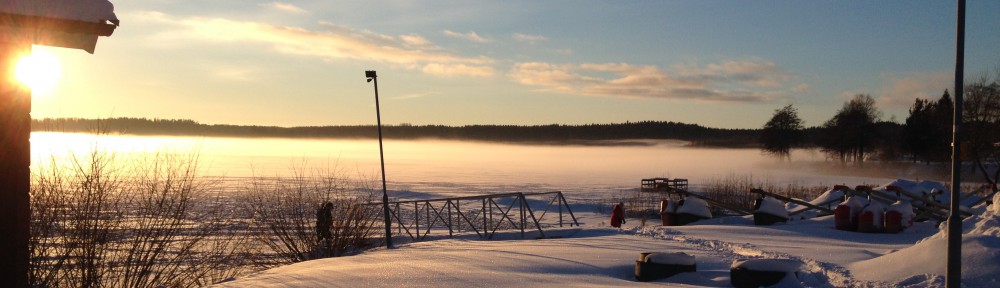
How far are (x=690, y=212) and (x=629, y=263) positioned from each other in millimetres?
11423

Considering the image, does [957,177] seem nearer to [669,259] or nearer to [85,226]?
[669,259]

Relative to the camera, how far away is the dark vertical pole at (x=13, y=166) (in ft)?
23.8

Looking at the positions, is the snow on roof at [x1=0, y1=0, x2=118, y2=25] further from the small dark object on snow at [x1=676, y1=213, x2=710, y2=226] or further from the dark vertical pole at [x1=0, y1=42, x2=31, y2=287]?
the small dark object on snow at [x1=676, y1=213, x2=710, y2=226]

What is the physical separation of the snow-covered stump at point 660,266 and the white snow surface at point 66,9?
7398 mm

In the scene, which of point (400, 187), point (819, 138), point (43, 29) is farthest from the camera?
point (819, 138)

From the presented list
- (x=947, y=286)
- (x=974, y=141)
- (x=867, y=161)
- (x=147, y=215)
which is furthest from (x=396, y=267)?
(x=867, y=161)

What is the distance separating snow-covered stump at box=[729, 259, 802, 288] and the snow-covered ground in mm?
82

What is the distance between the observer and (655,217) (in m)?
38.8

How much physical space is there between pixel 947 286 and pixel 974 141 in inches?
1848

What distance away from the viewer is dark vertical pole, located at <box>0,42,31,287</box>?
726 cm

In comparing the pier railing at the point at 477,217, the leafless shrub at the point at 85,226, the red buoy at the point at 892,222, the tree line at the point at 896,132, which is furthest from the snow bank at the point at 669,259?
the tree line at the point at 896,132

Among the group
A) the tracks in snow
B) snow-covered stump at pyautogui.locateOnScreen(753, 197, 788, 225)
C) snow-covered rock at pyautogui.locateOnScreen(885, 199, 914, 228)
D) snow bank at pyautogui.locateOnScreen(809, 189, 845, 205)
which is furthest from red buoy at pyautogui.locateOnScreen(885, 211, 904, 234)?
snow bank at pyautogui.locateOnScreen(809, 189, 845, 205)

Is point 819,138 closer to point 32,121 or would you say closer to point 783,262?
point 783,262

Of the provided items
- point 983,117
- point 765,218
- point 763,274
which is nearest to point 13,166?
point 763,274
